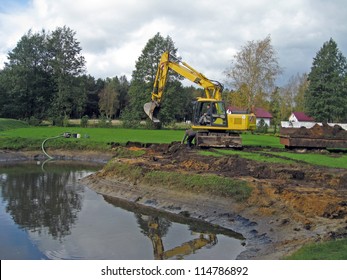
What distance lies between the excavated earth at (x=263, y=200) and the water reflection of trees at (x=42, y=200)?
6.11 ft

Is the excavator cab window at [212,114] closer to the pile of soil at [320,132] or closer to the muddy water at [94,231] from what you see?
the pile of soil at [320,132]

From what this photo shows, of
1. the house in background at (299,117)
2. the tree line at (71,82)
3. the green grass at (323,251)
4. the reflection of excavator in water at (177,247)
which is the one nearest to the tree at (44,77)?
the tree line at (71,82)

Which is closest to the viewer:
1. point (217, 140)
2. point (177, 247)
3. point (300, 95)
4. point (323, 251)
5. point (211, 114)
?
point (323, 251)

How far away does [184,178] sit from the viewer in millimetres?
15305

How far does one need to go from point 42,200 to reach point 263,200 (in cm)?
883

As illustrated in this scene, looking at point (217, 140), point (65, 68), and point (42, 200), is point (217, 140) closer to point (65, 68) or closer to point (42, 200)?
point (42, 200)

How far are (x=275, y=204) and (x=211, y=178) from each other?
10.1 feet

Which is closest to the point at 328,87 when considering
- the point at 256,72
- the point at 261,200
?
the point at 256,72

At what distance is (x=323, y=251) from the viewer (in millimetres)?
7809

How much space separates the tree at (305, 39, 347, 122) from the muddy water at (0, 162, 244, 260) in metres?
47.1

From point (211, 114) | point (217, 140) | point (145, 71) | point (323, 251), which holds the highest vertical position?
point (145, 71)

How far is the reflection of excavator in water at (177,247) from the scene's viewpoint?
32.9ft

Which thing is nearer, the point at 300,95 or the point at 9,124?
the point at 9,124

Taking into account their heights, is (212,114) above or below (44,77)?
below
